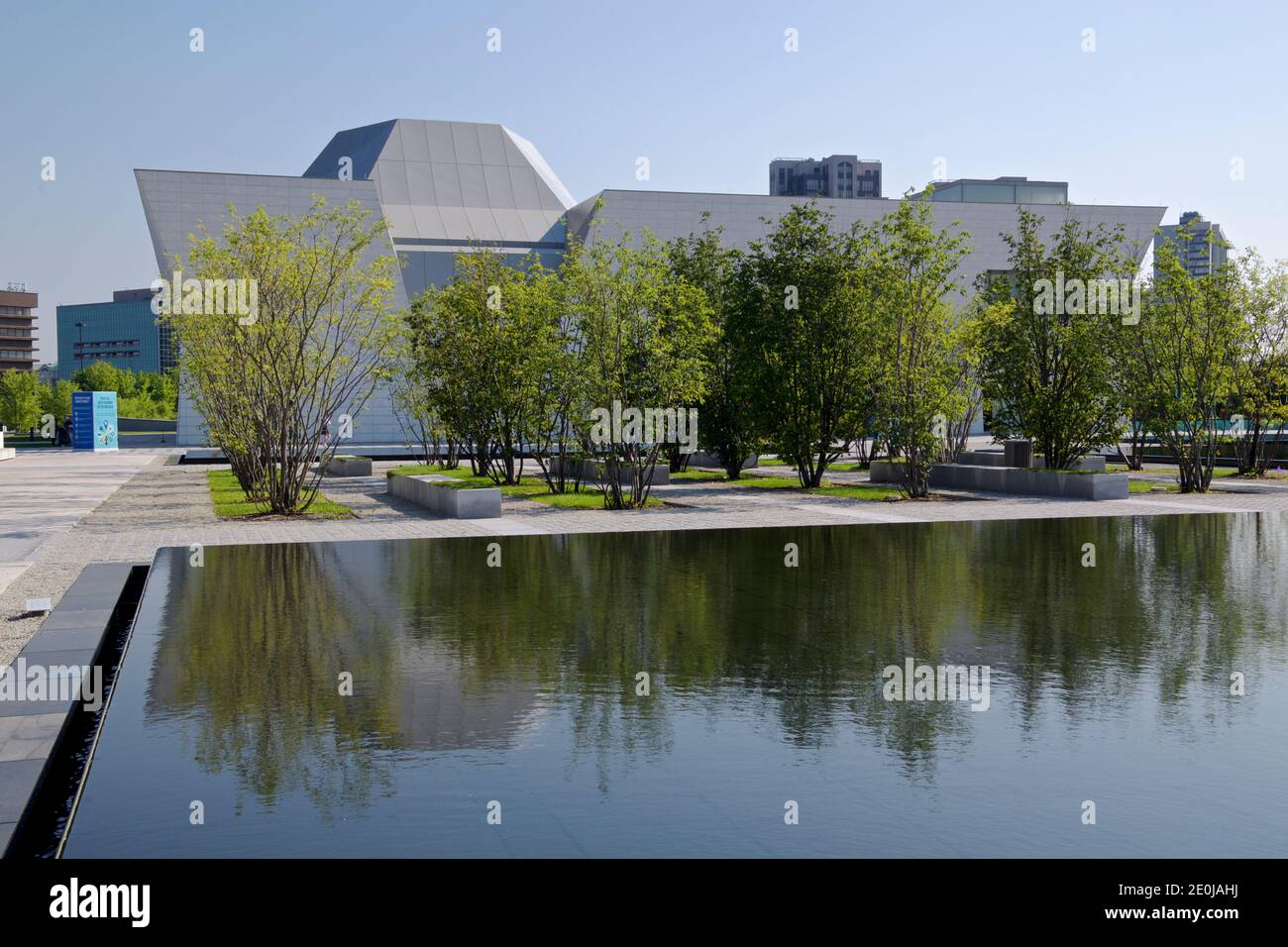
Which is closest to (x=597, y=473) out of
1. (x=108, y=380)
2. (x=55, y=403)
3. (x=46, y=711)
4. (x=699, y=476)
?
(x=699, y=476)

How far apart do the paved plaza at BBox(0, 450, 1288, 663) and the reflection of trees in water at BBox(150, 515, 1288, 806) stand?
170cm

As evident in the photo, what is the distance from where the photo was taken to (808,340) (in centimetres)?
2630

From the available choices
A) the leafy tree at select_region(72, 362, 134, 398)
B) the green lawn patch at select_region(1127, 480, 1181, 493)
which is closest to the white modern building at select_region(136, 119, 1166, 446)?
the green lawn patch at select_region(1127, 480, 1181, 493)

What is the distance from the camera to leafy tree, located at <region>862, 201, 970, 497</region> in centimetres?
2361

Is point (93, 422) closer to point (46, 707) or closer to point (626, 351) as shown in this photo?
A: point (626, 351)

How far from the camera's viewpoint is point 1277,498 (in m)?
23.7

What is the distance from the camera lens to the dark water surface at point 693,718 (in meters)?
5.05

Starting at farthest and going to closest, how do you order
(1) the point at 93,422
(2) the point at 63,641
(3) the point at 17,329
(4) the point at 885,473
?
1. (3) the point at 17,329
2. (1) the point at 93,422
3. (4) the point at 885,473
4. (2) the point at 63,641

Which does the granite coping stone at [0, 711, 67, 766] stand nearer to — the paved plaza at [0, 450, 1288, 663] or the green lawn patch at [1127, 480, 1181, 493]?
the paved plaza at [0, 450, 1288, 663]

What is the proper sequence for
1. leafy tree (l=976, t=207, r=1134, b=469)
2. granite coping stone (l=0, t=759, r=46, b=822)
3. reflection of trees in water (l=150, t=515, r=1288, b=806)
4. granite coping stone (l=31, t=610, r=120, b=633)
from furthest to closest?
leafy tree (l=976, t=207, r=1134, b=469)
granite coping stone (l=31, t=610, r=120, b=633)
reflection of trees in water (l=150, t=515, r=1288, b=806)
granite coping stone (l=0, t=759, r=46, b=822)

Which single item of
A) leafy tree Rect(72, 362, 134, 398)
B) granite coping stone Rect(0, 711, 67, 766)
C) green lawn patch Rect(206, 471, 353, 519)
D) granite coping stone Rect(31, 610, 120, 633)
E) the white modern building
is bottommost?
granite coping stone Rect(0, 711, 67, 766)

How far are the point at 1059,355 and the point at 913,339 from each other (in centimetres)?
542
